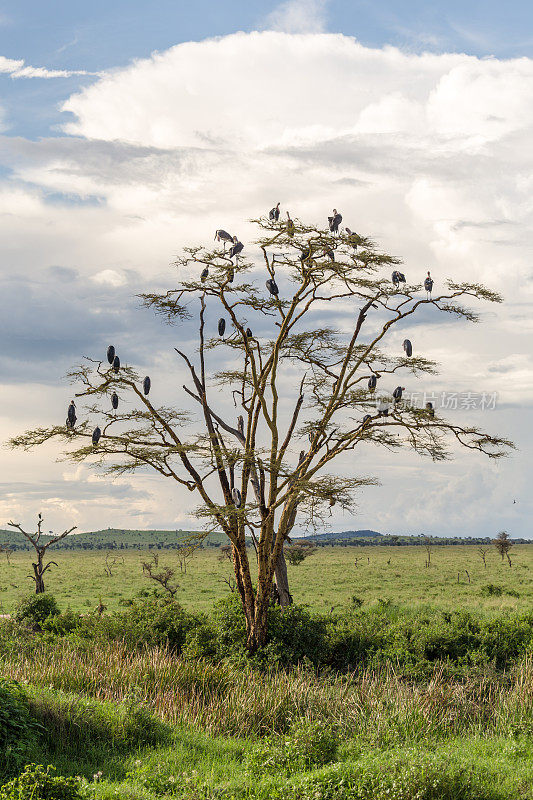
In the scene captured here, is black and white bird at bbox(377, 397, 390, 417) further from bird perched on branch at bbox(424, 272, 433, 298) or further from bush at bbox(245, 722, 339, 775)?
bush at bbox(245, 722, 339, 775)

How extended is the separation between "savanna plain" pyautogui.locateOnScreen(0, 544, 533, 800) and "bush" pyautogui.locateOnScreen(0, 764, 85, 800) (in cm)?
2

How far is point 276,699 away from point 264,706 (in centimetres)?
43

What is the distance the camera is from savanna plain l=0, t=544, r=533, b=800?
8.84 metres

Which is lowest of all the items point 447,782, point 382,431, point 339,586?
point 339,586

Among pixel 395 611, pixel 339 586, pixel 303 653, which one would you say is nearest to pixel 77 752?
pixel 303 653

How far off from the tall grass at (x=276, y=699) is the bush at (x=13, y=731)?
1.92 m

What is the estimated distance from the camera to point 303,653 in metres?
19.0

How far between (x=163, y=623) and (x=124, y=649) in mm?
2859

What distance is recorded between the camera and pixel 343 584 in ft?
156

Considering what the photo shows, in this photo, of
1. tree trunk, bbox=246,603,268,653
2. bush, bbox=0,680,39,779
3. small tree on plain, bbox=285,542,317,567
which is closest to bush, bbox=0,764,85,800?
bush, bbox=0,680,39,779

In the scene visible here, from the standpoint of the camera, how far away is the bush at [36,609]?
23406mm

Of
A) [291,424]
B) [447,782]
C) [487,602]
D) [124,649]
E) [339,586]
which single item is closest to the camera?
[447,782]

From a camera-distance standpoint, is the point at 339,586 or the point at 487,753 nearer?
the point at 487,753

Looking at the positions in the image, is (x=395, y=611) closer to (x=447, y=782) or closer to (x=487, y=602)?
(x=487, y=602)
